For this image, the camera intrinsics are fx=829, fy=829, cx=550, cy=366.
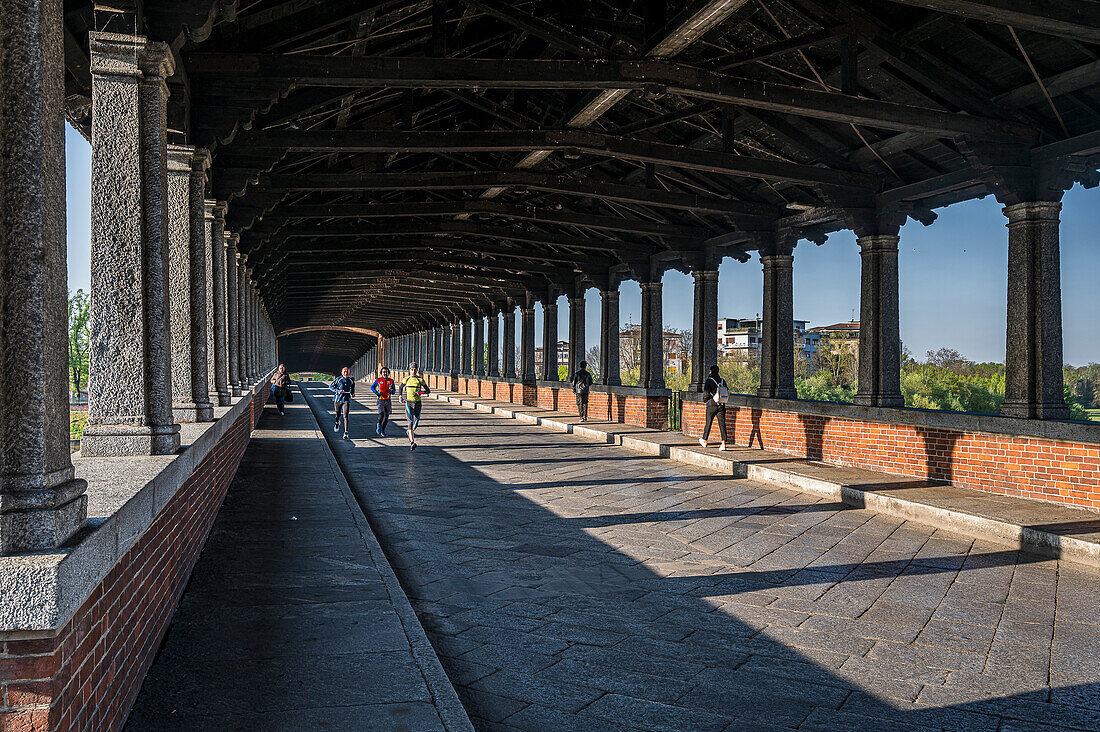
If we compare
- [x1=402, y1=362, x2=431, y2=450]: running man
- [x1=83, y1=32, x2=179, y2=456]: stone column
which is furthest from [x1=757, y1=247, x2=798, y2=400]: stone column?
[x1=83, y1=32, x2=179, y2=456]: stone column

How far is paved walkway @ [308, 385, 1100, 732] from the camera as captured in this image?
11.2 ft

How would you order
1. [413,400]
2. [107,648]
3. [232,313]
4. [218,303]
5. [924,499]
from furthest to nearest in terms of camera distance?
[413,400] < [232,313] < [218,303] < [924,499] < [107,648]

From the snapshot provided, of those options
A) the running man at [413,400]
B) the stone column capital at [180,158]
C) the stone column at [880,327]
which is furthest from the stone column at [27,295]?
the running man at [413,400]

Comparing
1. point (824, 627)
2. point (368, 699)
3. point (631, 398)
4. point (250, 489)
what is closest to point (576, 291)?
point (631, 398)

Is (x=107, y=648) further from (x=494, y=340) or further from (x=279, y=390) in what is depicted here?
(x=494, y=340)

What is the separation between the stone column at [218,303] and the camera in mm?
9242

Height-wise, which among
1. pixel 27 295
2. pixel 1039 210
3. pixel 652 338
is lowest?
pixel 27 295

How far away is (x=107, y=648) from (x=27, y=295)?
1.16m

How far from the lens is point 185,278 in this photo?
22.2ft

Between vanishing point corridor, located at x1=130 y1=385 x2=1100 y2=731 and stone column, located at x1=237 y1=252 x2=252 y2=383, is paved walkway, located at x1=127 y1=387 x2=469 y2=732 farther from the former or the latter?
stone column, located at x1=237 y1=252 x2=252 y2=383

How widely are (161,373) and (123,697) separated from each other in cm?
225

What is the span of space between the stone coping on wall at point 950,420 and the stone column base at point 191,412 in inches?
289

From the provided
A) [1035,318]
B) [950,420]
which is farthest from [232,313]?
[1035,318]

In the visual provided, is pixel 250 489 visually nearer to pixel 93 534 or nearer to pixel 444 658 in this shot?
pixel 444 658
